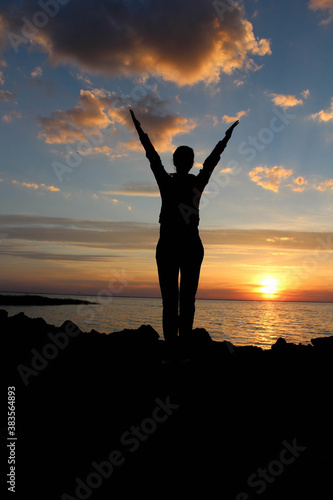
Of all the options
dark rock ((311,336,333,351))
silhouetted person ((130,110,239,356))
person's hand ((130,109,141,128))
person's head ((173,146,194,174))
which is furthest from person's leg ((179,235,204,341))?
dark rock ((311,336,333,351))

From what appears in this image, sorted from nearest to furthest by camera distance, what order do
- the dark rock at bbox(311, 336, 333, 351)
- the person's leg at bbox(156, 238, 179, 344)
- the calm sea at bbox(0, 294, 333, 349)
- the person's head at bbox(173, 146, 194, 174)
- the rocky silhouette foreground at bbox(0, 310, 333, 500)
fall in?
the rocky silhouette foreground at bbox(0, 310, 333, 500)
the person's leg at bbox(156, 238, 179, 344)
the person's head at bbox(173, 146, 194, 174)
the dark rock at bbox(311, 336, 333, 351)
the calm sea at bbox(0, 294, 333, 349)

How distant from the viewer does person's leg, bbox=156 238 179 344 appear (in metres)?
4.94

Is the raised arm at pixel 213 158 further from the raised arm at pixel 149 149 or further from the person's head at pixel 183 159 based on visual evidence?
the raised arm at pixel 149 149

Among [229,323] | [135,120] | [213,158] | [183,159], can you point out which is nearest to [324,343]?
[213,158]

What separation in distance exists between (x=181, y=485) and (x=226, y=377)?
242 cm

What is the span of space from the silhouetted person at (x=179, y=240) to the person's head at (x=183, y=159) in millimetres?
233

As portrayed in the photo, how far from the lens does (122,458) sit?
10.1 ft

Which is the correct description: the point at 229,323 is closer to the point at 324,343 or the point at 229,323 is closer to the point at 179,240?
the point at 324,343

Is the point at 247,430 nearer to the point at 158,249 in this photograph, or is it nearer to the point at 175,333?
the point at 175,333

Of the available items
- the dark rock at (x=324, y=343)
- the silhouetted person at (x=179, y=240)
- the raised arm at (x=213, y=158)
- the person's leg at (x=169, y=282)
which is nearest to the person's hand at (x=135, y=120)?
the silhouetted person at (x=179, y=240)

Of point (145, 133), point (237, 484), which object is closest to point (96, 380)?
point (237, 484)

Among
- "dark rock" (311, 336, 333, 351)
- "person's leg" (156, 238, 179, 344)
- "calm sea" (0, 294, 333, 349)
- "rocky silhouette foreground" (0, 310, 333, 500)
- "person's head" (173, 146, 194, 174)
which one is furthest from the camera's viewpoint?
"calm sea" (0, 294, 333, 349)

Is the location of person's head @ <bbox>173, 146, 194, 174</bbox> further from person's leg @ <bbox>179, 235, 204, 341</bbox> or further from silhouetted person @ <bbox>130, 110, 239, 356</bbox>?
person's leg @ <bbox>179, 235, 204, 341</bbox>

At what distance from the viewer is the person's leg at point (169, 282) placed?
4.94 metres
